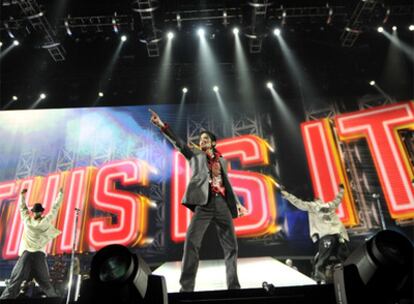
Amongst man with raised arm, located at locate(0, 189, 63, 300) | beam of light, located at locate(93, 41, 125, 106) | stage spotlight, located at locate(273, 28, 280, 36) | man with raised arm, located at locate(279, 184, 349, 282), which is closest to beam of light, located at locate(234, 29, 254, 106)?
stage spotlight, located at locate(273, 28, 280, 36)

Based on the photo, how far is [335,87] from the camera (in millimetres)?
7340

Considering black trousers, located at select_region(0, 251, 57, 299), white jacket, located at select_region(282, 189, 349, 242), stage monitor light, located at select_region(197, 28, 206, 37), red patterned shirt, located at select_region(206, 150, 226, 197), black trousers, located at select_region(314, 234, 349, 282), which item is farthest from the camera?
stage monitor light, located at select_region(197, 28, 206, 37)

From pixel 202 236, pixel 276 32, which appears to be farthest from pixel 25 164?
pixel 276 32

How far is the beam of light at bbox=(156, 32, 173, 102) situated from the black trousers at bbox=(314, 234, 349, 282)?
4.27 metres

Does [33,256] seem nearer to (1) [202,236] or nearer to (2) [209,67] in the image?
(1) [202,236]

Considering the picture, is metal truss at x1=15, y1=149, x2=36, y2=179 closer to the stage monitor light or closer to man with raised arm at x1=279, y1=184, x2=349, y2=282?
the stage monitor light

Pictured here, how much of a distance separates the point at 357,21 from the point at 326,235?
3649 millimetres

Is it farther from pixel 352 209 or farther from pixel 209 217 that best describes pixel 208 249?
pixel 209 217

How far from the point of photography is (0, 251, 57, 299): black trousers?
4277 millimetres

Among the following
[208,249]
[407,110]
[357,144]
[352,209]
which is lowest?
[208,249]

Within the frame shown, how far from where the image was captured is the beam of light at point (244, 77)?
7.02 metres

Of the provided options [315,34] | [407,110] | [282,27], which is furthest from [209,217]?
[407,110]

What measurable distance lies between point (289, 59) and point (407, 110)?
8.12 ft

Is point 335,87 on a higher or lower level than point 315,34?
lower
